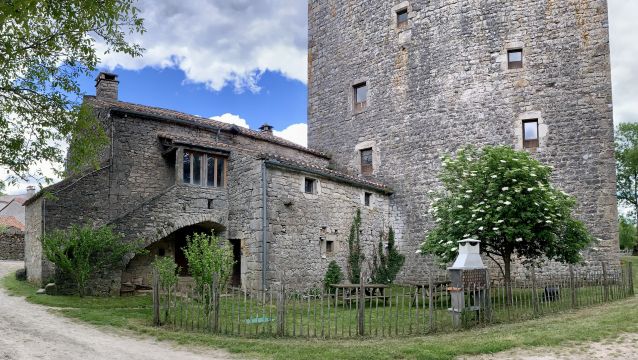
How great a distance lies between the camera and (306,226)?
1590 centimetres

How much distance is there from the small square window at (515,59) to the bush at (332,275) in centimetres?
951

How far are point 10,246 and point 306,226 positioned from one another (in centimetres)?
2095

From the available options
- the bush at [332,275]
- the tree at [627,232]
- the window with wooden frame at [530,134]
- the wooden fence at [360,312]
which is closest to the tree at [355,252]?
the bush at [332,275]

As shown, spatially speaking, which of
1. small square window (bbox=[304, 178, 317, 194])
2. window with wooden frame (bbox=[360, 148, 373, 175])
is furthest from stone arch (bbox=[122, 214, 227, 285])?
window with wooden frame (bbox=[360, 148, 373, 175])

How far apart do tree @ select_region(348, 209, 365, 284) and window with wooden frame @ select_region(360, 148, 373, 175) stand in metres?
3.94

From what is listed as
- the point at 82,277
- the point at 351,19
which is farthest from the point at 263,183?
the point at 351,19

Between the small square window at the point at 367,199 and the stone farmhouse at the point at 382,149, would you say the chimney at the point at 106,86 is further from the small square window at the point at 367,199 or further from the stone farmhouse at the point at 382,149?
the small square window at the point at 367,199

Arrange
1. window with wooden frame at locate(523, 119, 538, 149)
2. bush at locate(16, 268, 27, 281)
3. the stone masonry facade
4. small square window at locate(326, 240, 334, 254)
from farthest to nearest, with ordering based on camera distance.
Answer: bush at locate(16, 268, 27, 281) < window with wooden frame at locate(523, 119, 538, 149) < small square window at locate(326, 240, 334, 254) < the stone masonry facade

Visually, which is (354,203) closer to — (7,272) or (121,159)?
(121,159)

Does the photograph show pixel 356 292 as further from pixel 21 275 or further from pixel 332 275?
pixel 21 275

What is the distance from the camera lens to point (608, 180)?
54.5ft

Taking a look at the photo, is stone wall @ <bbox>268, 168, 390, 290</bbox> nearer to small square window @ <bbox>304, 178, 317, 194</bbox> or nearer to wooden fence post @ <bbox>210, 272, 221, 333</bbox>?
small square window @ <bbox>304, 178, 317, 194</bbox>

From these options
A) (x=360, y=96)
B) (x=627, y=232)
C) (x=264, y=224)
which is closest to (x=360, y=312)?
(x=264, y=224)

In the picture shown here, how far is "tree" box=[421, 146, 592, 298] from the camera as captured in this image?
12.4 meters
